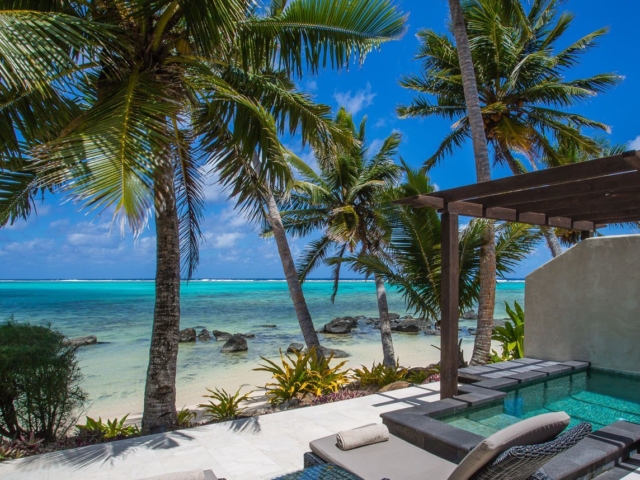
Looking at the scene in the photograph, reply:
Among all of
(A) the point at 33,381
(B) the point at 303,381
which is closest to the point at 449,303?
(B) the point at 303,381

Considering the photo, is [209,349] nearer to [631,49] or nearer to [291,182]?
[291,182]

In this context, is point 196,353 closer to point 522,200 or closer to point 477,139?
point 477,139

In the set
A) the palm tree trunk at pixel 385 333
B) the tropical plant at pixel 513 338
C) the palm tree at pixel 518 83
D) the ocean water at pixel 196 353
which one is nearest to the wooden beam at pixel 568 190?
the tropical plant at pixel 513 338

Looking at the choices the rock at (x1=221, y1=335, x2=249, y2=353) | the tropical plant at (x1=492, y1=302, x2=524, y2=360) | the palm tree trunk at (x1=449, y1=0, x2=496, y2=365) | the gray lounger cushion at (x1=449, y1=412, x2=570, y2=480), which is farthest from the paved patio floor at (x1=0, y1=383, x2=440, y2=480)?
the rock at (x1=221, y1=335, x2=249, y2=353)

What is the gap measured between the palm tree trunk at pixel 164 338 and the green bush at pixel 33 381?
92 cm

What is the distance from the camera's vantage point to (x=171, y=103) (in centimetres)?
495

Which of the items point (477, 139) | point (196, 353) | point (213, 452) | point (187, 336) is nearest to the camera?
point (213, 452)

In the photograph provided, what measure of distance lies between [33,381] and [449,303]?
4.97 m

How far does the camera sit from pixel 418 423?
423 centimetres

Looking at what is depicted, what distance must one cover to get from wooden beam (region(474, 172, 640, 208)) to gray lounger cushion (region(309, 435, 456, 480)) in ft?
11.1

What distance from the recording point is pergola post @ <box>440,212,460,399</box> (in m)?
5.64

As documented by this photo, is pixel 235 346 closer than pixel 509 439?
No

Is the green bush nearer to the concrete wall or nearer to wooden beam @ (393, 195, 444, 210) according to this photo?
wooden beam @ (393, 195, 444, 210)

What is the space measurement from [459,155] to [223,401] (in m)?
11.4
